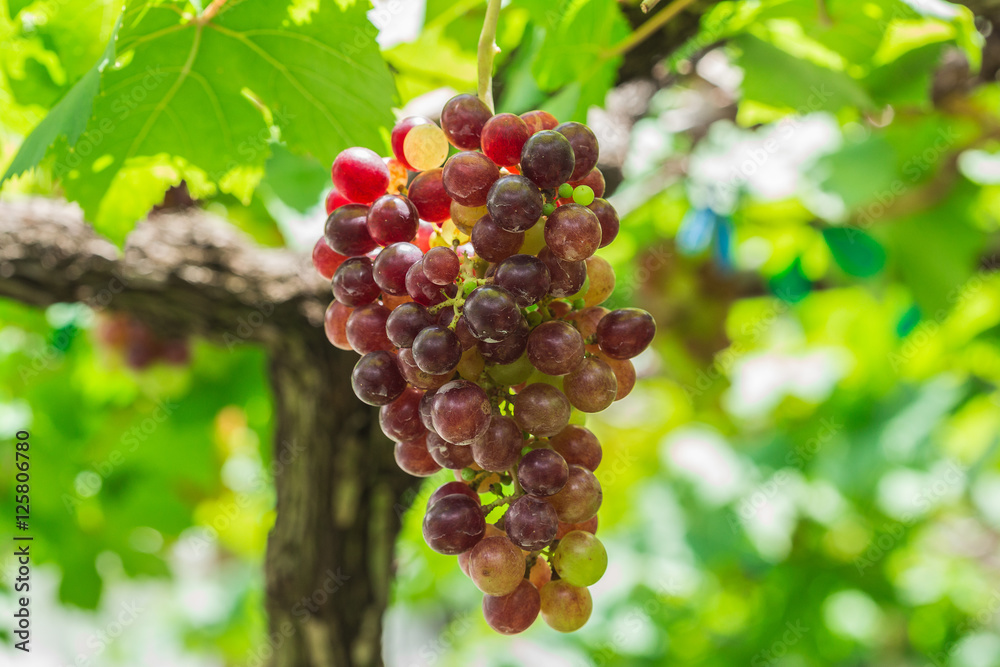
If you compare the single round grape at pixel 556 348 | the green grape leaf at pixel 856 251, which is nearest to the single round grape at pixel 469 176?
the single round grape at pixel 556 348

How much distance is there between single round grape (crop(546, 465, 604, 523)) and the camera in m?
0.51

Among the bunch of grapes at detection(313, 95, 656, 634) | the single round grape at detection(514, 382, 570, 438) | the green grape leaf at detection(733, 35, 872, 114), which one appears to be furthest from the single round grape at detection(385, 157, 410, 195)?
the green grape leaf at detection(733, 35, 872, 114)

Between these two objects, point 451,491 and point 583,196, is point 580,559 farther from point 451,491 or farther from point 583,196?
point 583,196

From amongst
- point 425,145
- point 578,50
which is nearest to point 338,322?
point 425,145

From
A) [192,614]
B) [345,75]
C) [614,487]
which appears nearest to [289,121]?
[345,75]

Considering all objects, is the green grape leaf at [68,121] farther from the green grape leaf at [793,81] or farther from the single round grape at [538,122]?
the green grape leaf at [793,81]

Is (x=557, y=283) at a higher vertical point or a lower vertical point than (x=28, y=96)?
lower

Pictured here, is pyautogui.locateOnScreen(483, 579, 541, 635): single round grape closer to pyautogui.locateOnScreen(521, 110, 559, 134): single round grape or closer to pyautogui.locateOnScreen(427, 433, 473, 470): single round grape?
pyautogui.locateOnScreen(427, 433, 473, 470): single round grape

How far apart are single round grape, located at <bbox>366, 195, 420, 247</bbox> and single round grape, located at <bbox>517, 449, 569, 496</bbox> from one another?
185mm

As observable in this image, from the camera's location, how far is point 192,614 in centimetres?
268

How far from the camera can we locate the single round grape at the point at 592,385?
1.68 ft

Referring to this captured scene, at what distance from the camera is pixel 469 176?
48 cm

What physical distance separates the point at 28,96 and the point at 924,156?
160 centimetres

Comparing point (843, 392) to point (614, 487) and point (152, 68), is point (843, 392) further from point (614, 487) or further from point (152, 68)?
point (152, 68)
